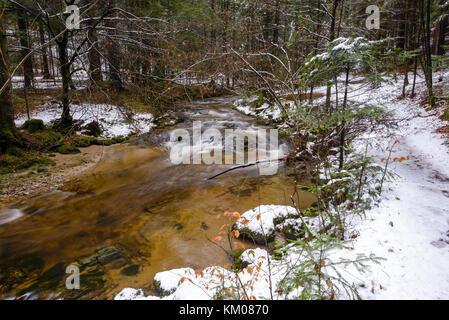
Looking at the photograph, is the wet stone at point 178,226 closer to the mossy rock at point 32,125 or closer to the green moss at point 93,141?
the green moss at point 93,141

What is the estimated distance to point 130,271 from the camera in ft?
14.7

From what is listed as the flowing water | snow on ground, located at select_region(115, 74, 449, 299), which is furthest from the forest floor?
snow on ground, located at select_region(115, 74, 449, 299)

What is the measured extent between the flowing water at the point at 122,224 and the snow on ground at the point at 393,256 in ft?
2.94

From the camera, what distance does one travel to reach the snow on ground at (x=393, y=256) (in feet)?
8.81

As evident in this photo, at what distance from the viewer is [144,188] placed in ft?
26.2

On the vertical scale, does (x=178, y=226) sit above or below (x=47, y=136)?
below

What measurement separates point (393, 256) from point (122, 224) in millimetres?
5797

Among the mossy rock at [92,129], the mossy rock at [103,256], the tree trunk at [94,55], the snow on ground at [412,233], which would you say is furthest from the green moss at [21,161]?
the snow on ground at [412,233]

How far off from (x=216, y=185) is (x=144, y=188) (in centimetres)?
256

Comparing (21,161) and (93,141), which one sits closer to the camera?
(21,161)

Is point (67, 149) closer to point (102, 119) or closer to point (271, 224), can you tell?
point (102, 119)

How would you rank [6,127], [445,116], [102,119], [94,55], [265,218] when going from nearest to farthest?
[265,218]
[94,55]
[6,127]
[445,116]
[102,119]

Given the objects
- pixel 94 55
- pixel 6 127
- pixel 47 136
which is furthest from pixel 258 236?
pixel 47 136
